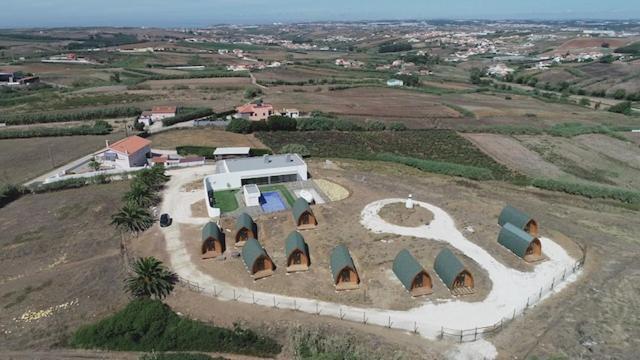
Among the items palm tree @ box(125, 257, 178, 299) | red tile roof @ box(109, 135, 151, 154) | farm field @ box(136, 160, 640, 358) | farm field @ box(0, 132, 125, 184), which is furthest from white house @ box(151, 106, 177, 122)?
palm tree @ box(125, 257, 178, 299)

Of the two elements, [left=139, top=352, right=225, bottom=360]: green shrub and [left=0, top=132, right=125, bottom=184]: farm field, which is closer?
[left=139, top=352, right=225, bottom=360]: green shrub

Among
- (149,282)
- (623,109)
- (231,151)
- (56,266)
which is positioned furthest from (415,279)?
(623,109)

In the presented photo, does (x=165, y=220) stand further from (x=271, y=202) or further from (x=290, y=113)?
(x=290, y=113)

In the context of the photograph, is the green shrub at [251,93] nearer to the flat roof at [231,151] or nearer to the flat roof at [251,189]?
the flat roof at [231,151]

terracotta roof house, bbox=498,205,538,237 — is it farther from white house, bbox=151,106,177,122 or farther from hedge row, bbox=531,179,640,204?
white house, bbox=151,106,177,122

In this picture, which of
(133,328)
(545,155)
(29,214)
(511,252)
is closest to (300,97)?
(545,155)
